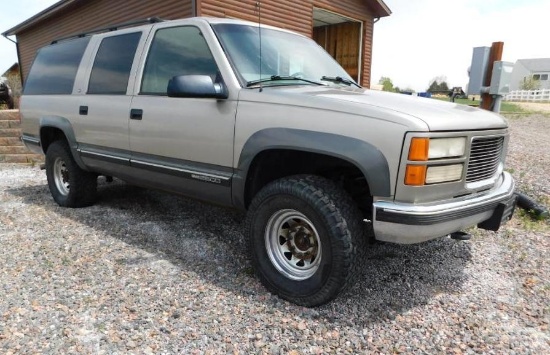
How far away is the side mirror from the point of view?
9.27 feet

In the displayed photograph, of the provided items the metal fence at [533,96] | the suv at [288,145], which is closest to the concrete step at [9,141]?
the suv at [288,145]

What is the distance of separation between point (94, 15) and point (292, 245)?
13.9 m

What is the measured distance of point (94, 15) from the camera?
1379 centimetres

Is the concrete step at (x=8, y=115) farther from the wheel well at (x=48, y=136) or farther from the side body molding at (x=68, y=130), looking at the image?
the side body molding at (x=68, y=130)

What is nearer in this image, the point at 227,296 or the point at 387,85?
the point at 227,296

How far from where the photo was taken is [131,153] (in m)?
3.83

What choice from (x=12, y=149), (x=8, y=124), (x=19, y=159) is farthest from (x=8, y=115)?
(x=19, y=159)

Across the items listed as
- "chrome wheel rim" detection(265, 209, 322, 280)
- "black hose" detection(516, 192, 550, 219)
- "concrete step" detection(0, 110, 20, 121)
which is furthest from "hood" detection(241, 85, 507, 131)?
"concrete step" detection(0, 110, 20, 121)

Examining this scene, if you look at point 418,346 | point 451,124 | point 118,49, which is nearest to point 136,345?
point 418,346

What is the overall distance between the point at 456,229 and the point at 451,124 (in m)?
0.63

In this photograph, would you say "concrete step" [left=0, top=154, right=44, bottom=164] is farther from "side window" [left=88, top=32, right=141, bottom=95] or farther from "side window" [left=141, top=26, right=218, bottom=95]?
"side window" [left=141, top=26, right=218, bottom=95]

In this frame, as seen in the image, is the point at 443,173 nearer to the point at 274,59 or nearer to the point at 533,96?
the point at 274,59

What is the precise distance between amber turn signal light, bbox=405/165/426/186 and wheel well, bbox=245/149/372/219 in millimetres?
589

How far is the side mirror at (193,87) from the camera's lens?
2824 mm
